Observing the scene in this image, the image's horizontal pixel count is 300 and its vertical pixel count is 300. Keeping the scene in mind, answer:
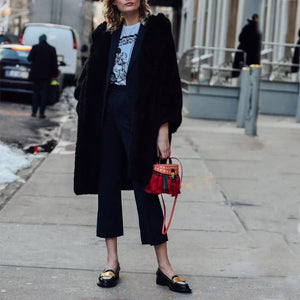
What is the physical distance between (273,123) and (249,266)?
1115 centimetres

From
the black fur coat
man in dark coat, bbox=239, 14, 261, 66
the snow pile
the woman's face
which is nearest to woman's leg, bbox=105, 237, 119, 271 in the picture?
the black fur coat

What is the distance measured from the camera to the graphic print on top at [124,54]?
15.4 feet

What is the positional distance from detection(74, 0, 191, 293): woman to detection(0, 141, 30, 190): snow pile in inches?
145

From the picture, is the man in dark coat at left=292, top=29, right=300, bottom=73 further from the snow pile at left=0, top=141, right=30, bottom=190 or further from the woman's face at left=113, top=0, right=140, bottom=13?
the woman's face at left=113, top=0, right=140, bottom=13

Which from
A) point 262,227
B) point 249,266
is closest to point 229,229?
point 262,227

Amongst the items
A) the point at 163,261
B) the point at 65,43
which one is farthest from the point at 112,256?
the point at 65,43

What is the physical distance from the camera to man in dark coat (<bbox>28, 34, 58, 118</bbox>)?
56.6ft

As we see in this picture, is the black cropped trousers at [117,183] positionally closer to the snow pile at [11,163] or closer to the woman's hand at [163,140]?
the woman's hand at [163,140]

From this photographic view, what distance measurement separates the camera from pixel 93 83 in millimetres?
4750

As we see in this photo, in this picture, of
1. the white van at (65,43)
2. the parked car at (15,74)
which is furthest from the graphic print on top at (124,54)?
the white van at (65,43)

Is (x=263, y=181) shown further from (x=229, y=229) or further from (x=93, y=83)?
(x=93, y=83)

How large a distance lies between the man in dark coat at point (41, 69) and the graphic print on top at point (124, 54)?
12.5 m

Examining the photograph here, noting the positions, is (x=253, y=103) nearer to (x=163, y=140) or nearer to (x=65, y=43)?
(x=163, y=140)

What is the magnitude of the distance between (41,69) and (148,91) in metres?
13.0
